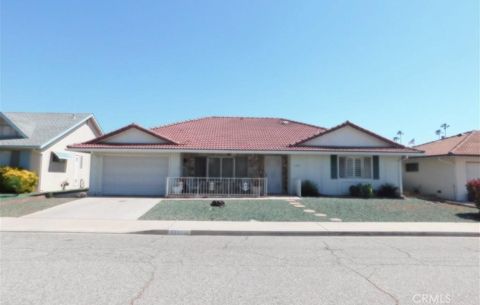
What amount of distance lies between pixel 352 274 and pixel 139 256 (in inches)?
155

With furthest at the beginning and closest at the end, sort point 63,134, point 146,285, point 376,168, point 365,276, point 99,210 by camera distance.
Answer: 1. point 63,134
2. point 376,168
3. point 99,210
4. point 365,276
5. point 146,285

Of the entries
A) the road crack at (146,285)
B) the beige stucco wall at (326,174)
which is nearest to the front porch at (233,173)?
the beige stucco wall at (326,174)

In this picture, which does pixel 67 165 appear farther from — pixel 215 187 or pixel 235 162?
pixel 235 162

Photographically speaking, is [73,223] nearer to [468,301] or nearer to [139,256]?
[139,256]

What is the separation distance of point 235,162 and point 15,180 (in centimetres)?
1200

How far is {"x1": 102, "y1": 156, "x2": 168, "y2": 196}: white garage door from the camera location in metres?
17.7

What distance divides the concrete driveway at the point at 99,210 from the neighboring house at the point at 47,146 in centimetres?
638

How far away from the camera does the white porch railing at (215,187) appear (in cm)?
1688

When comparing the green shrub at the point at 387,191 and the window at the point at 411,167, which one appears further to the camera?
the window at the point at 411,167

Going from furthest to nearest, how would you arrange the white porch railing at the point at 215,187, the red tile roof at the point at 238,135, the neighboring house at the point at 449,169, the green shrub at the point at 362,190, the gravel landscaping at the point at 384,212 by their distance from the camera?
the neighboring house at the point at 449,169 → the red tile roof at the point at 238,135 → the green shrub at the point at 362,190 → the white porch railing at the point at 215,187 → the gravel landscaping at the point at 384,212

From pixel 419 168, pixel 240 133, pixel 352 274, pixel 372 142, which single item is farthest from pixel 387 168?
pixel 352 274

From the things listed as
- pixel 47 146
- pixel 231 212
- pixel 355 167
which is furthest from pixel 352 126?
pixel 47 146

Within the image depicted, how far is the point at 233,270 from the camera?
5.25 meters

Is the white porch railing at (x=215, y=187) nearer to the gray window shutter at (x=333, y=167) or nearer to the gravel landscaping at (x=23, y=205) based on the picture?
the gray window shutter at (x=333, y=167)
